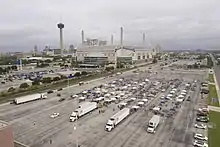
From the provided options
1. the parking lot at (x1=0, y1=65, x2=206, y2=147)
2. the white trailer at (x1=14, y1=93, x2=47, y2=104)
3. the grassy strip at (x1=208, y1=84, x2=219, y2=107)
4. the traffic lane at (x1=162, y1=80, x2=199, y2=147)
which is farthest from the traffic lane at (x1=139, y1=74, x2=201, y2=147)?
the white trailer at (x1=14, y1=93, x2=47, y2=104)

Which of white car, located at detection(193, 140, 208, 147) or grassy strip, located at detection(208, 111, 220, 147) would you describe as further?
grassy strip, located at detection(208, 111, 220, 147)

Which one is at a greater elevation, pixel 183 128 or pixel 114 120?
pixel 114 120

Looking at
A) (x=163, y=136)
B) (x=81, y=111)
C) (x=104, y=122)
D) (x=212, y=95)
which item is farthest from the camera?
(x=212, y=95)

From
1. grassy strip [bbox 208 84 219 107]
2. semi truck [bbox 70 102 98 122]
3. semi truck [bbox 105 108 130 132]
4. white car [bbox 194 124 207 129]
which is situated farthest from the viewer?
grassy strip [bbox 208 84 219 107]

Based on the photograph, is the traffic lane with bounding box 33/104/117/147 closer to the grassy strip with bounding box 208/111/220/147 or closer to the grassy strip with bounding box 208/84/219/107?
the grassy strip with bounding box 208/111/220/147

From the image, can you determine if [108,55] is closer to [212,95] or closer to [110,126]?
[212,95]

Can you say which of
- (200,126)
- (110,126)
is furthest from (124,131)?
(200,126)

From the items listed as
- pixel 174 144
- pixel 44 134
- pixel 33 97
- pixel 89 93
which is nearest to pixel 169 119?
pixel 174 144

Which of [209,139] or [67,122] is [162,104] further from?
[67,122]

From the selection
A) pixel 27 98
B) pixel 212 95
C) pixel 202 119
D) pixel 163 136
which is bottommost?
pixel 163 136

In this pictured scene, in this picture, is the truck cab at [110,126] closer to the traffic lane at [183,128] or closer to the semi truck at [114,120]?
the semi truck at [114,120]
